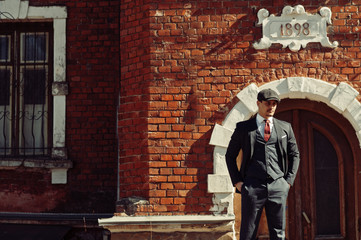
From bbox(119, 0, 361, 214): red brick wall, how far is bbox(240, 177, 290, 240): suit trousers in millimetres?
1545

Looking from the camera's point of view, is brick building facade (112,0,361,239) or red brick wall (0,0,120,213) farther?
red brick wall (0,0,120,213)

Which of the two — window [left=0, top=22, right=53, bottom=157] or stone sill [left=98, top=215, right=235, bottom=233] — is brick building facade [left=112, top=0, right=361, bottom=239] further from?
window [left=0, top=22, right=53, bottom=157]

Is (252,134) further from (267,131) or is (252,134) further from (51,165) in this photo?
(51,165)

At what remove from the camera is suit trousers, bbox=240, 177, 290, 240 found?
5.25 m

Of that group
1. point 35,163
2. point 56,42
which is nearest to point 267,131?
point 35,163

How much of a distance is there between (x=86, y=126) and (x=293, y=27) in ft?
10.4

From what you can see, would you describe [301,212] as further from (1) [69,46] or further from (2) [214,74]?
(1) [69,46]

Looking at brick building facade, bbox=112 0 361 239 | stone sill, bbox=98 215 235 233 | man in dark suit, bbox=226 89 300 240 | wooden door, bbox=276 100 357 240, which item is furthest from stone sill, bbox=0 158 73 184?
man in dark suit, bbox=226 89 300 240

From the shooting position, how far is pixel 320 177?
706 cm

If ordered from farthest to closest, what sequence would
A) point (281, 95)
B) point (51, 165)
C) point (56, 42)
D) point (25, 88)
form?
point (25, 88)
point (56, 42)
point (51, 165)
point (281, 95)

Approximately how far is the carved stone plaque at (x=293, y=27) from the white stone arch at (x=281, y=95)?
47cm

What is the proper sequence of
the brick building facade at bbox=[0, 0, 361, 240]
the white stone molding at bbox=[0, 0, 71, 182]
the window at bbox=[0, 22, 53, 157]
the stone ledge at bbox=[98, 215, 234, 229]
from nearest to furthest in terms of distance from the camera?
1. the stone ledge at bbox=[98, 215, 234, 229]
2. the brick building facade at bbox=[0, 0, 361, 240]
3. the white stone molding at bbox=[0, 0, 71, 182]
4. the window at bbox=[0, 22, 53, 157]

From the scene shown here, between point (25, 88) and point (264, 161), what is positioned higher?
point (25, 88)

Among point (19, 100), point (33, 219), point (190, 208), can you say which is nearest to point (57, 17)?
point (19, 100)
